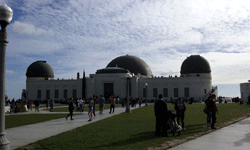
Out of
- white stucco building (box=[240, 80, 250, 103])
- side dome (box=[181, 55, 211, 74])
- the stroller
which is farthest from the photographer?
side dome (box=[181, 55, 211, 74])

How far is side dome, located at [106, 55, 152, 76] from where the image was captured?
75.5 meters

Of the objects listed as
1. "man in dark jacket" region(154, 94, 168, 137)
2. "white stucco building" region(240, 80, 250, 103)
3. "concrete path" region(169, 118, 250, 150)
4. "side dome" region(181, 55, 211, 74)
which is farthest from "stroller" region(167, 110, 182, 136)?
"side dome" region(181, 55, 211, 74)

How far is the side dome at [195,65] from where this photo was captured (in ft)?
222

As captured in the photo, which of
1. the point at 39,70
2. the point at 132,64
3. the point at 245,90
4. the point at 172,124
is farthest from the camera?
the point at 132,64

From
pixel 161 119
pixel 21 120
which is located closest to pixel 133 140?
pixel 161 119

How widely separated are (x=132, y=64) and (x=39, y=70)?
29.7 m

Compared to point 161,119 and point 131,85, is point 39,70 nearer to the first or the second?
point 131,85

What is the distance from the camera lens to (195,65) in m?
68.2

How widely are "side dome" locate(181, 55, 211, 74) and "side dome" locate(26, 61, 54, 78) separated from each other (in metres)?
42.6

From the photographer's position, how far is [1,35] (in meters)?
6.08

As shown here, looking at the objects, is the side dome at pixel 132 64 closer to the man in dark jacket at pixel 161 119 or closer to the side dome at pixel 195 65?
the side dome at pixel 195 65

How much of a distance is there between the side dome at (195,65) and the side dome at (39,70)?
140ft

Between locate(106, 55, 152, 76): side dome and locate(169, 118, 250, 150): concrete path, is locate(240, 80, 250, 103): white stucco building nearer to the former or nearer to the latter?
locate(106, 55, 152, 76): side dome

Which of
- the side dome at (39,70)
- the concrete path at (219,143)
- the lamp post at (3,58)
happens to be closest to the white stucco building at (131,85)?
the side dome at (39,70)
